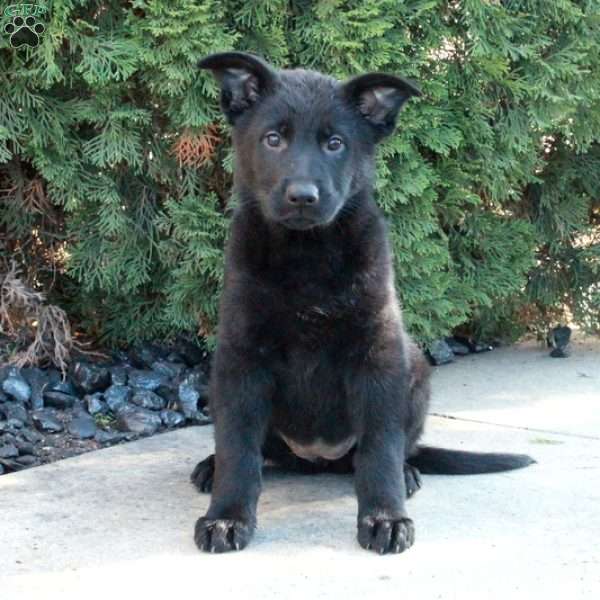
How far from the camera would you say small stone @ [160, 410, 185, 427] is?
470cm


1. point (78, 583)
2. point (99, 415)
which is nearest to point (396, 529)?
point (78, 583)

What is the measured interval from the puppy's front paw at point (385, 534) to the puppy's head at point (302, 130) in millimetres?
920

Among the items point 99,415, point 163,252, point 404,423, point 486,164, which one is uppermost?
point 486,164

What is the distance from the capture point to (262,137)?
352 cm

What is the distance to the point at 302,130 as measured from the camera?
3.45 metres

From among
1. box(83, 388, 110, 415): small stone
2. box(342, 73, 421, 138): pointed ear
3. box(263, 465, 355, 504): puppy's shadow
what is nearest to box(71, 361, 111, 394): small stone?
box(83, 388, 110, 415): small stone

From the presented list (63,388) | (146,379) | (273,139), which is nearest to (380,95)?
(273,139)

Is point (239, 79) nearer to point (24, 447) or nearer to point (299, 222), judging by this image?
point (299, 222)

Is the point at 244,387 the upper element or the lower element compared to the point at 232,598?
upper

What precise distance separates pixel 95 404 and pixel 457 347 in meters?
2.20

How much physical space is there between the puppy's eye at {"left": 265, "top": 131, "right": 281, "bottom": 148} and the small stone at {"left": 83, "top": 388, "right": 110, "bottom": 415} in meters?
1.75

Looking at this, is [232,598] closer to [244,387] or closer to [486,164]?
[244,387]

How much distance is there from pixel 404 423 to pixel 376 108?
104 cm

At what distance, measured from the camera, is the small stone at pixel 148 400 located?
482cm
